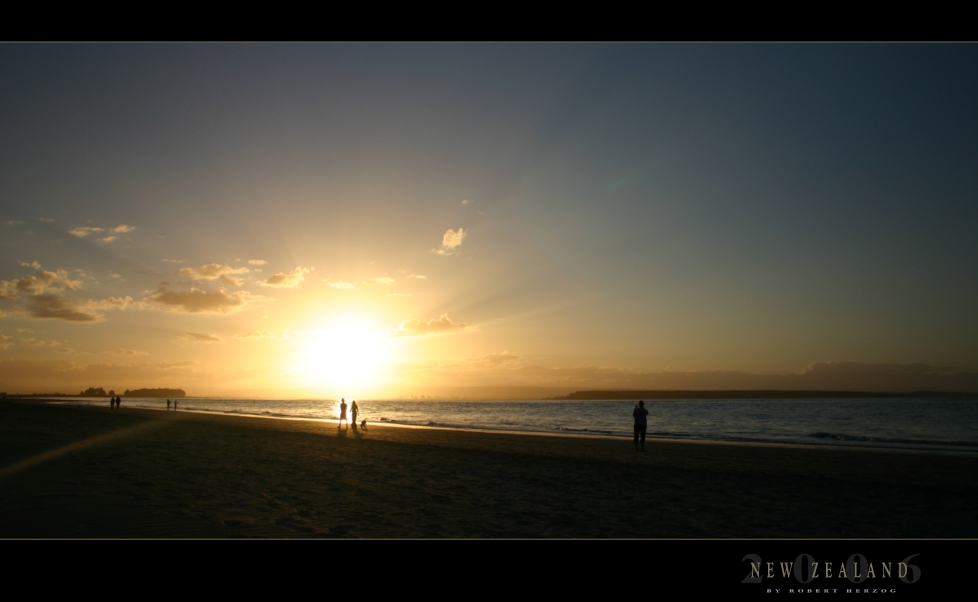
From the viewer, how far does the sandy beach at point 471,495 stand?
26.0 feet

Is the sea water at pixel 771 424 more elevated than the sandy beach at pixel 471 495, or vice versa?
the sandy beach at pixel 471 495

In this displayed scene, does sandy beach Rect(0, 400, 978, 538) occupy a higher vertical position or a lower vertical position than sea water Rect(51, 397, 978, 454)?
higher

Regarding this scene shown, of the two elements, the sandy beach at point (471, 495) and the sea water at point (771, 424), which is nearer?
the sandy beach at point (471, 495)

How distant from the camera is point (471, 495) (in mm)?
10875

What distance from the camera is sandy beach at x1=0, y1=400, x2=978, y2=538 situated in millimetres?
7918

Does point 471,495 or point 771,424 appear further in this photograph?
point 771,424

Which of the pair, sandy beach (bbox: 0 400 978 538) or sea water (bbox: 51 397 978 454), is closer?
sandy beach (bbox: 0 400 978 538)
